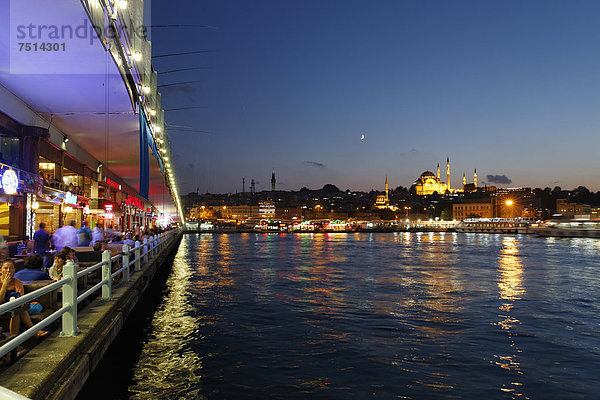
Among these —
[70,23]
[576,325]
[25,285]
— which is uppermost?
[70,23]

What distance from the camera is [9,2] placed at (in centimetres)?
715

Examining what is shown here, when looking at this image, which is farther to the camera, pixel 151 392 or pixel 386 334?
pixel 386 334

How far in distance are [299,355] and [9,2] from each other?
24.5ft

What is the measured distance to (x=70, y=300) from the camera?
5.62m

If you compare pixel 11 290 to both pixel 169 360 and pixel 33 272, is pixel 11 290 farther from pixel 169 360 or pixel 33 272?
pixel 169 360

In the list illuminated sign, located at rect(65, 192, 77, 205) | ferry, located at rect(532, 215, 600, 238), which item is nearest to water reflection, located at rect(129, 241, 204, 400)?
illuminated sign, located at rect(65, 192, 77, 205)

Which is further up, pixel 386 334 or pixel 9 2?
pixel 9 2

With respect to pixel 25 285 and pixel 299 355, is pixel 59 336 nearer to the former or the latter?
pixel 25 285

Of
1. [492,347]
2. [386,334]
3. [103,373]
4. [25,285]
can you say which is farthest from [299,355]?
[25,285]

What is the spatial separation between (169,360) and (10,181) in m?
8.86

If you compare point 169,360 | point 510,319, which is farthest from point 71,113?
point 510,319

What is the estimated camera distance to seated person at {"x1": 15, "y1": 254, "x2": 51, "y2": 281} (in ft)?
22.7

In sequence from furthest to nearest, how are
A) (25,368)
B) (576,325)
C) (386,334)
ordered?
(576,325) → (386,334) → (25,368)

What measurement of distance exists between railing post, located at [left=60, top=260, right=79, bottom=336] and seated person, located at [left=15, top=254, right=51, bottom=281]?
5.67 feet
